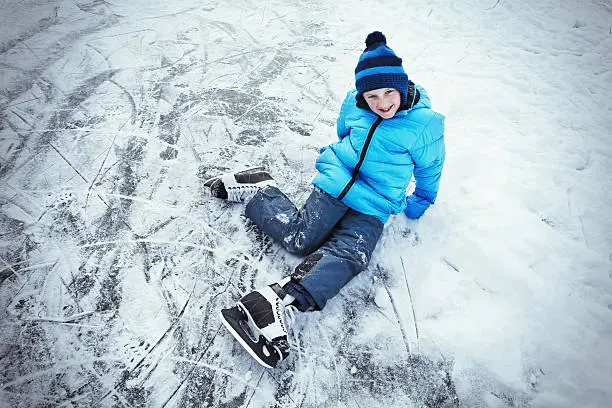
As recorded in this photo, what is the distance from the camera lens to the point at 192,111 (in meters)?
3.49

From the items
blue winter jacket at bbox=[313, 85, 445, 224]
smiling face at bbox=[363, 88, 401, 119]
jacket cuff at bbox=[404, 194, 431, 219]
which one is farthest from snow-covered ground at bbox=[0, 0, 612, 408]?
smiling face at bbox=[363, 88, 401, 119]

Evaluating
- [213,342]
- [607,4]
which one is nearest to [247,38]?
[213,342]

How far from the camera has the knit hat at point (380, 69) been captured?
198 cm

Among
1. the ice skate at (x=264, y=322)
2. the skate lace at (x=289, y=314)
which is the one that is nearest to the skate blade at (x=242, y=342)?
the ice skate at (x=264, y=322)

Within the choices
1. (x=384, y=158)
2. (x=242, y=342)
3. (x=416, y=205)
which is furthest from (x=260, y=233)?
(x=416, y=205)

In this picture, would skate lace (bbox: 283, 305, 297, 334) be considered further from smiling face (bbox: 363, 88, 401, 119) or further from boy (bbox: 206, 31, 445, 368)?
smiling face (bbox: 363, 88, 401, 119)

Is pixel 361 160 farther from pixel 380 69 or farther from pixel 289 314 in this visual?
pixel 289 314

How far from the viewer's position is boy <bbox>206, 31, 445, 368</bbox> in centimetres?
198

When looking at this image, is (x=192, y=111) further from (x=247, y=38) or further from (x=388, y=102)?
(x=388, y=102)

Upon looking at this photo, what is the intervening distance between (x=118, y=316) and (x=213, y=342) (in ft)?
2.04

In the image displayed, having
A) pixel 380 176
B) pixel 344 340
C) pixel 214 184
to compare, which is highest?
pixel 380 176

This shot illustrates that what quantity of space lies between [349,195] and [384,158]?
348 mm

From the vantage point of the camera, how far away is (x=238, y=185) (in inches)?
102

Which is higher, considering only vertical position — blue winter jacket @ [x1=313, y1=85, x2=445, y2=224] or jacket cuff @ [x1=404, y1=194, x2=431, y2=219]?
blue winter jacket @ [x1=313, y1=85, x2=445, y2=224]
